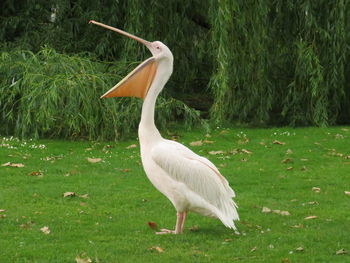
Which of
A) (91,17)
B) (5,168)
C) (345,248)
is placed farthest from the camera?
(91,17)

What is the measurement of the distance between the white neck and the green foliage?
4.78 m

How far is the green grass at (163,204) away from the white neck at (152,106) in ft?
2.97

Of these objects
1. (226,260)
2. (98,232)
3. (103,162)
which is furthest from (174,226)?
(103,162)

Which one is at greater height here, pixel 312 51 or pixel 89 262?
pixel 312 51

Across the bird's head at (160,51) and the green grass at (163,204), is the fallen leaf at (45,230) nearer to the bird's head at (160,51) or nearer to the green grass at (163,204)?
the green grass at (163,204)

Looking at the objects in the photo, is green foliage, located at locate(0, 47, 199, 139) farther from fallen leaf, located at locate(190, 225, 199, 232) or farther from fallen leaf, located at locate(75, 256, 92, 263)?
fallen leaf, located at locate(75, 256, 92, 263)

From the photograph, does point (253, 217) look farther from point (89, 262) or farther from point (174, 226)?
point (89, 262)

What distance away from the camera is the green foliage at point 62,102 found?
1177cm

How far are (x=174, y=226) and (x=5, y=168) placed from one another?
366cm

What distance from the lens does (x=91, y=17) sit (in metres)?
14.1

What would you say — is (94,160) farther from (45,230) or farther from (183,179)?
(183,179)

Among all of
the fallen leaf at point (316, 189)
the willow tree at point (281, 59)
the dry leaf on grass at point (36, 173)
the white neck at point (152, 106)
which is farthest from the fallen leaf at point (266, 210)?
the willow tree at point (281, 59)

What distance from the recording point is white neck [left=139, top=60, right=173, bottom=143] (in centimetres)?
670

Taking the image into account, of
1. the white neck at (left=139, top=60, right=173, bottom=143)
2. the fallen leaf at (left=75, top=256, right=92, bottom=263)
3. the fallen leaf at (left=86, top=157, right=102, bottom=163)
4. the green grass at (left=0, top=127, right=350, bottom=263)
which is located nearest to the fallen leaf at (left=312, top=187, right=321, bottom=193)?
the green grass at (left=0, top=127, right=350, bottom=263)
